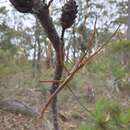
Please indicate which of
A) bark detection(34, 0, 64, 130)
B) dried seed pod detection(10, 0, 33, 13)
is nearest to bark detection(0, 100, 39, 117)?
bark detection(34, 0, 64, 130)

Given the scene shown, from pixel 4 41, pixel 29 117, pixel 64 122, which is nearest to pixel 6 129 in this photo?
pixel 29 117

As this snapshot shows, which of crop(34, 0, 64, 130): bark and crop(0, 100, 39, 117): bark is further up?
crop(34, 0, 64, 130): bark

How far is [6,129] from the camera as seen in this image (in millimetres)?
5547

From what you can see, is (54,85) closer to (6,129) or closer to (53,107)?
(53,107)

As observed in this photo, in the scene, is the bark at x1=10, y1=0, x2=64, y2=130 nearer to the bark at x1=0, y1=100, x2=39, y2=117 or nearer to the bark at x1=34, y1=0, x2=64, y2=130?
the bark at x1=34, y1=0, x2=64, y2=130

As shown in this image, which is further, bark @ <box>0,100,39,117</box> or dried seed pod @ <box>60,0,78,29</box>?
bark @ <box>0,100,39,117</box>

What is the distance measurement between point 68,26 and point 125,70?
10.4 feet

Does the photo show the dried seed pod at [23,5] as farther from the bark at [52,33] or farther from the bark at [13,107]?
the bark at [13,107]

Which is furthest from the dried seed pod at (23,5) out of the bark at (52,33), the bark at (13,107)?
the bark at (13,107)

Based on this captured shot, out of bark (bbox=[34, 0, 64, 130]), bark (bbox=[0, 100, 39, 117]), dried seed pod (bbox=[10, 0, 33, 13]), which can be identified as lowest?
bark (bbox=[0, 100, 39, 117])

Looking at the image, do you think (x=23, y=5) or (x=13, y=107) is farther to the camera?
(x=13, y=107)

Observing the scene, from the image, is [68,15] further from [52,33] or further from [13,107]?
[13,107]

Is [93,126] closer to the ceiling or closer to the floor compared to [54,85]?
A: closer to the floor

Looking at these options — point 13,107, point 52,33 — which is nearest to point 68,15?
point 52,33
